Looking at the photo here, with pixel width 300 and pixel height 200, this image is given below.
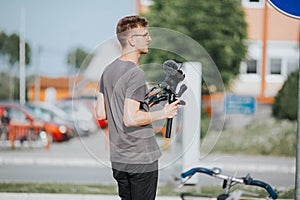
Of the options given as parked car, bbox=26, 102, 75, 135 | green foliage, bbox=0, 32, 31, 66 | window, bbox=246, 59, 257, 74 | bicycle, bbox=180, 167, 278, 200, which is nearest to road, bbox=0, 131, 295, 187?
parked car, bbox=26, 102, 75, 135

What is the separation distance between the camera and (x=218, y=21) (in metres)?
21.1

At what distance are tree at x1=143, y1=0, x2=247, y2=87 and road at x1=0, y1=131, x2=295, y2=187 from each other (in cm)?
523

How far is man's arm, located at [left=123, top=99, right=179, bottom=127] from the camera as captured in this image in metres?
3.88

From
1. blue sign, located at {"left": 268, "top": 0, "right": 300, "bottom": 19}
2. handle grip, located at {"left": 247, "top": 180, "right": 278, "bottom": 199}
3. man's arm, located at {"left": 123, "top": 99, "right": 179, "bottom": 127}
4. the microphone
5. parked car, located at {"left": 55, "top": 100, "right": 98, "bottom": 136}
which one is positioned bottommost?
handle grip, located at {"left": 247, "top": 180, "right": 278, "bottom": 199}

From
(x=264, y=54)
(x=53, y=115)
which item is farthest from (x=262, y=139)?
(x=264, y=54)

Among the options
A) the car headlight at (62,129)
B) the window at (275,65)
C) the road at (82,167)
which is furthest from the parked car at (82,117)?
the window at (275,65)

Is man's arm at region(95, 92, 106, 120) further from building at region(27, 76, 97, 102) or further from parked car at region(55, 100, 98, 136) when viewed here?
building at region(27, 76, 97, 102)

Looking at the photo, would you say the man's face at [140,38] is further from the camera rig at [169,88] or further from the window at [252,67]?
the window at [252,67]

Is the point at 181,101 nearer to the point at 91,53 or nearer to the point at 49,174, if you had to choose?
the point at 91,53

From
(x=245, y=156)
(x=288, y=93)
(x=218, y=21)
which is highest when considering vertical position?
(x=218, y=21)

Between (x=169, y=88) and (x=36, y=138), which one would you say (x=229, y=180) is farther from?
(x=36, y=138)

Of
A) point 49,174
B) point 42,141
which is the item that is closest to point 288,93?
point 42,141

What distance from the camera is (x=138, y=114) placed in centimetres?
389

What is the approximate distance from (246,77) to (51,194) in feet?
67.0
